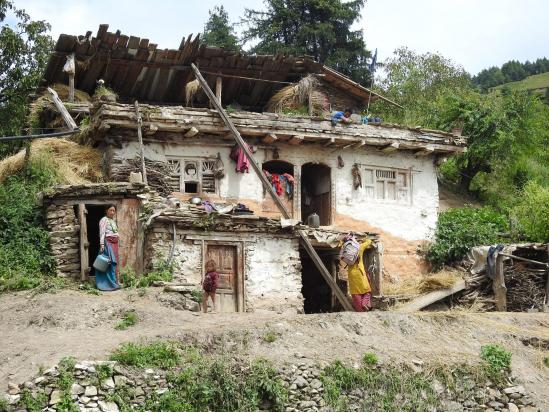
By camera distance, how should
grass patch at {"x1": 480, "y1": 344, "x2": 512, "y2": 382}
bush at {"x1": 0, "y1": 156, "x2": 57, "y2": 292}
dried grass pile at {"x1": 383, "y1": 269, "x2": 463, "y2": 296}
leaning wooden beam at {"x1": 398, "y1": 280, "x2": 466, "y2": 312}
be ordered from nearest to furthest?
grass patch at {"x1": 480, "y1": 344, "x2": 512, "y2": 382} < bush at {"x1": 0, "y1": 156, "x2": 57, "y2": 292} < leaning wooden beam at {"x1": 398, "y1": 280, "x2": 466, "y2": 312} < dried grass pile at {"x1": 383, "y1": 269, "x2": 463, "y2": 296}

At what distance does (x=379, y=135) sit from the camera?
77.3 ft

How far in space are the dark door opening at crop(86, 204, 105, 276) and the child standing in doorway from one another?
10.9 ft

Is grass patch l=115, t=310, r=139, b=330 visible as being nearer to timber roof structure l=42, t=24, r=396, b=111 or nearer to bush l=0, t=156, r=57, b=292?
bush l=0, t=156, r=57, b=292

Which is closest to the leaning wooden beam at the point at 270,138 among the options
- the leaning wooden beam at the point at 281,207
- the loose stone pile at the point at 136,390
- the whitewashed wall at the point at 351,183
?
the whitewashed wall at the point at 351,183

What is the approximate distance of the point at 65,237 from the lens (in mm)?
19219

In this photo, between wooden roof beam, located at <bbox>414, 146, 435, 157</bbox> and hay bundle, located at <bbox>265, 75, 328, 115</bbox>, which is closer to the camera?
wooden roof beam, located at <bbox>414, 146, 435, 157</bbox>

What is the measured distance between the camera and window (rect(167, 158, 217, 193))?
71.9 feet

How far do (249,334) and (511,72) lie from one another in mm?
65855

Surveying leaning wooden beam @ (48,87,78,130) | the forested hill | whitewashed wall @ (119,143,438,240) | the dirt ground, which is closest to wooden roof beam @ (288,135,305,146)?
whitewashed wall @ (119,143,438,240)

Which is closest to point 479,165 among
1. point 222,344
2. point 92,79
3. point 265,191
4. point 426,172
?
point 426,172

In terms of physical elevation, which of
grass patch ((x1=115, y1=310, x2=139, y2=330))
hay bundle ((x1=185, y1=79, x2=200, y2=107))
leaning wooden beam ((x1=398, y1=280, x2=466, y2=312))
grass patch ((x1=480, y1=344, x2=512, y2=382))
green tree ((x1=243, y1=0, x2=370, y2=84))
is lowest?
grass patch ((x1=480, y1=344, x2=512, y2=382))

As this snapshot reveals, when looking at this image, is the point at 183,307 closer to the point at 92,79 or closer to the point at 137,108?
the point at 137,108

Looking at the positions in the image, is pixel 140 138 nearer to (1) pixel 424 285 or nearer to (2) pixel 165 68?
(2) pixel 165 68

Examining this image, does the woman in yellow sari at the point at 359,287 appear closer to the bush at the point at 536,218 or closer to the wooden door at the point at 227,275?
the wooden door at the point at 227,275
